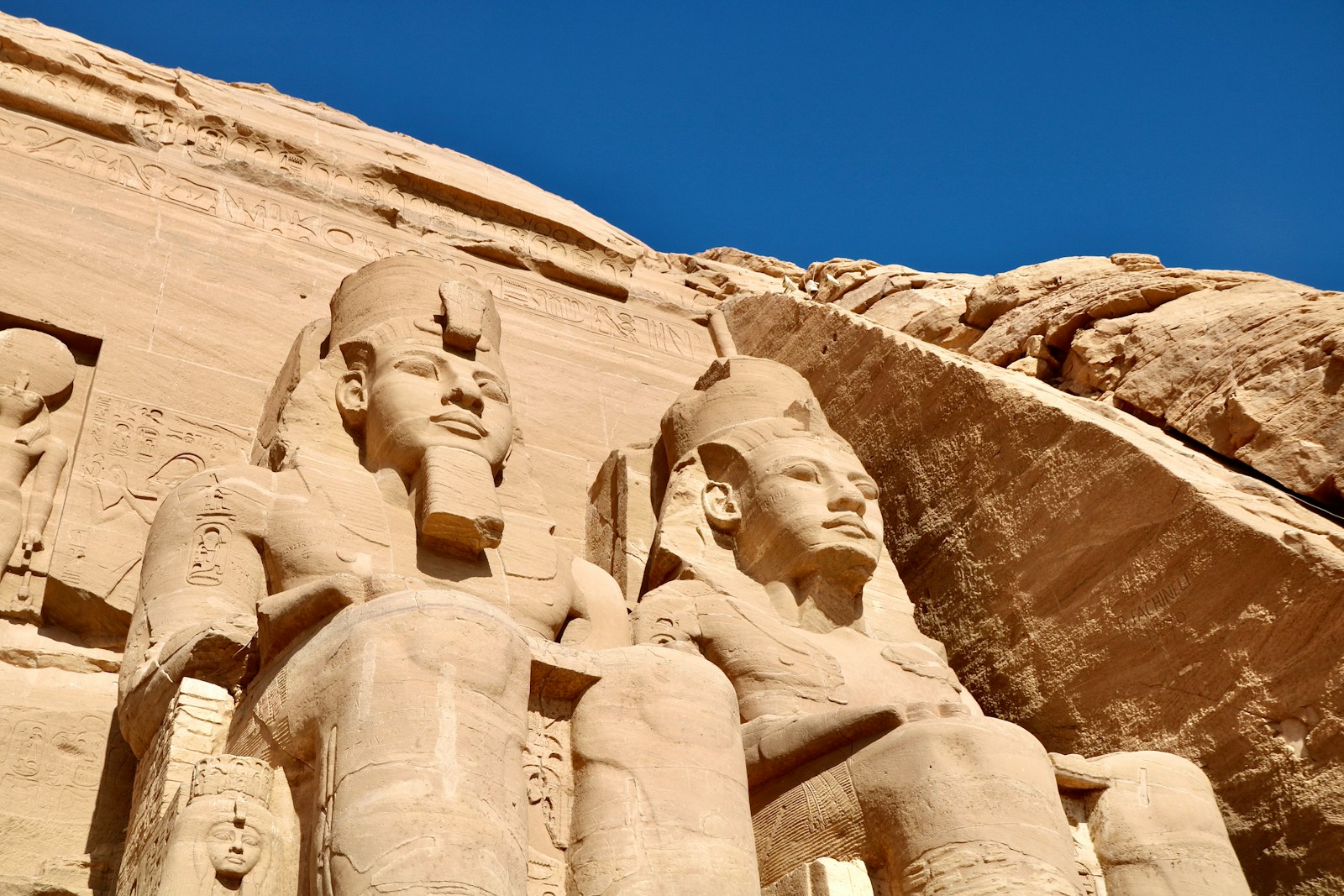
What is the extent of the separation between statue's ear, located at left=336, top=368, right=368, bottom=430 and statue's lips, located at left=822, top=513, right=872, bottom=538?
1.45m

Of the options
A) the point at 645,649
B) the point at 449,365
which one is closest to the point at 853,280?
the point at 449,365

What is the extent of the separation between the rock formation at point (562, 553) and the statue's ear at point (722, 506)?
0.08ft

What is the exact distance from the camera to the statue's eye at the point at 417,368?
496 cm

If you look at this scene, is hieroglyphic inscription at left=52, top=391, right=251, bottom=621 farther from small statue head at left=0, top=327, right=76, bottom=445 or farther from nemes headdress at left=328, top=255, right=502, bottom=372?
nemes headdress at left=328, top=255, right=502, bottom=372

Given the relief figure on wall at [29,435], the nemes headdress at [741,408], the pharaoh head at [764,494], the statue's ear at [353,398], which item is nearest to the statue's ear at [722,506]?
the pharaoh head at [764,494]

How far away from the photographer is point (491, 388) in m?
5.06

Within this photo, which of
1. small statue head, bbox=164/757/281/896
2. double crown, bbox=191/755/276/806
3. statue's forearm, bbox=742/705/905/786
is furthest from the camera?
statue's forearm, bbox=742/705/905/786

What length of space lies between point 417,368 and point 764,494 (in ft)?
3.80

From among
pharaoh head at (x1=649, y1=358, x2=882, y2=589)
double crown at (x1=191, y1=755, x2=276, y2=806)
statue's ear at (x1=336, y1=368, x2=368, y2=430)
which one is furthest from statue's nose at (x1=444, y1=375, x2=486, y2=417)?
double crown at (x1=191, y1=755, x2=276, y2=806)

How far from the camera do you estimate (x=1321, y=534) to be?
502 centimetres

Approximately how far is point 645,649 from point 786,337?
3.81 meters

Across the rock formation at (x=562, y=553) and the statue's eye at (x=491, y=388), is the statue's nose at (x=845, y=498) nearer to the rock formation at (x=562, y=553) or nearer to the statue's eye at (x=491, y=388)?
the rock formation at (x=562, y=553)

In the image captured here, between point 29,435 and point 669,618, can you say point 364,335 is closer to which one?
point 29,435

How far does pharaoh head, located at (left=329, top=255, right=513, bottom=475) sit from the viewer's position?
4.75 metres
